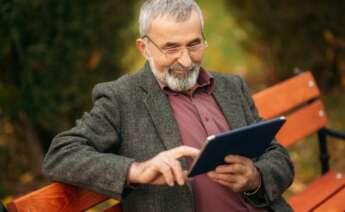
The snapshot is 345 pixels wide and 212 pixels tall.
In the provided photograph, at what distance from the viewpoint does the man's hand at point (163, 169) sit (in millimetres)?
2368

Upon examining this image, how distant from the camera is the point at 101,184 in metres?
2.55

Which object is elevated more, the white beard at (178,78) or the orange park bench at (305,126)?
the white beard at (178,78)

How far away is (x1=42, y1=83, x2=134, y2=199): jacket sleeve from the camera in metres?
2.53

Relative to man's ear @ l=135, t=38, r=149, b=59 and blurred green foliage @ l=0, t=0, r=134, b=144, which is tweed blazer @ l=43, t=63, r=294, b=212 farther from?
blurred green foliage @ l=0, t=0, r=134, b=144

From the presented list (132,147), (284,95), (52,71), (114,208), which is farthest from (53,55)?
(132,147)

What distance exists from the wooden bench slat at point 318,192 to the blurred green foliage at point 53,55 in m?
1.97

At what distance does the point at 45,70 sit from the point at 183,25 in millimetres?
2085

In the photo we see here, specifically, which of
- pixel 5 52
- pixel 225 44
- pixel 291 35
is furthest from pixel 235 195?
pixel 225 44

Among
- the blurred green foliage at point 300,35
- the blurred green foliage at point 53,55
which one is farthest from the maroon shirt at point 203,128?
the blurred green foliage at point 300,35

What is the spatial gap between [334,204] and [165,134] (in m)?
1.48

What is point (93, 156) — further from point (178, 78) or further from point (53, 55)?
point (53, 55)

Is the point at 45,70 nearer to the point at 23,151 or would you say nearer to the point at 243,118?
the point at 23,151

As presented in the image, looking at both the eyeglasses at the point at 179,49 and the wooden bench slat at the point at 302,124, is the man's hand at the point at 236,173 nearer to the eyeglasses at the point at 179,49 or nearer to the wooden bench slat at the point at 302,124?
the eyeglasses at the point at 179,49

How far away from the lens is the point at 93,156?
2562 millimetres
